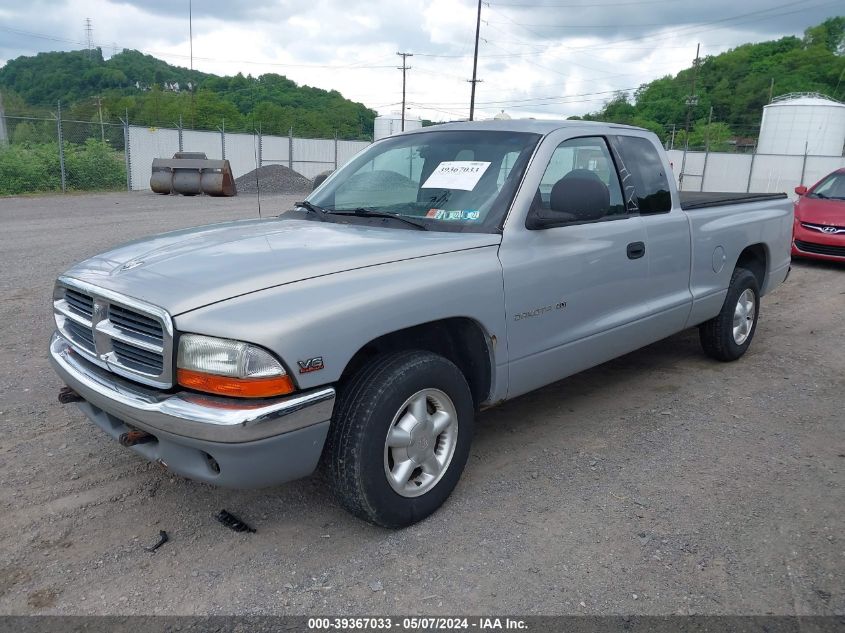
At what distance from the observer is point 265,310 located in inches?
101

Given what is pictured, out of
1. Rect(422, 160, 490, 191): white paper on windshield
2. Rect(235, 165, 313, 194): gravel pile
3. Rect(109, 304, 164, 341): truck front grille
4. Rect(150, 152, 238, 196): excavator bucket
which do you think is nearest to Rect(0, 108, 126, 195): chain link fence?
Rect(150, 152, 238, 196): excavator bucket

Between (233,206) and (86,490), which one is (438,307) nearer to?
(86,490)

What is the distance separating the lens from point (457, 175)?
3.74 meters

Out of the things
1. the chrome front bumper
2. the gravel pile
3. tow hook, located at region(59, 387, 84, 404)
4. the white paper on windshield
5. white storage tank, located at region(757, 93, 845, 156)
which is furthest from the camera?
white storage tank, located at region(757, 93, 845, 156)

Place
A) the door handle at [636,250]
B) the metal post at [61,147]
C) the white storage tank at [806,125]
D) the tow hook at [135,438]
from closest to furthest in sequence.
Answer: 1. the tow hook at [135,438]
2. the door handle at [636,250]
3. the metal post at [61,147]
4. the white storage tank at [806,125]

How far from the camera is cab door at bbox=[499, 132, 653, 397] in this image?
136 inches

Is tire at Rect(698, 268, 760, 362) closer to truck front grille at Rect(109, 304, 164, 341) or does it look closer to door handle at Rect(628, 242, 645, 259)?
door handle at Rect(628, 242, 645, 259)

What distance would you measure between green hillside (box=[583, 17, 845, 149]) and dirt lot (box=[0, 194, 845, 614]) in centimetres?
7022

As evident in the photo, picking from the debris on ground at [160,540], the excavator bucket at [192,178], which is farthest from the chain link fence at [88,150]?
the debris on ground at [160,540]

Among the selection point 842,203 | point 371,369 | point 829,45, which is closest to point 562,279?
point 371,369

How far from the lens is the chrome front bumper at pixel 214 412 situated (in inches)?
97.4

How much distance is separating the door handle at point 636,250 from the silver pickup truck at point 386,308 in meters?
0.01

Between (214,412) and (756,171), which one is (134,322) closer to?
(214,412)

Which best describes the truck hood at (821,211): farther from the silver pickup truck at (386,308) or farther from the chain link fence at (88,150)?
the chain link fence at (88,150)
